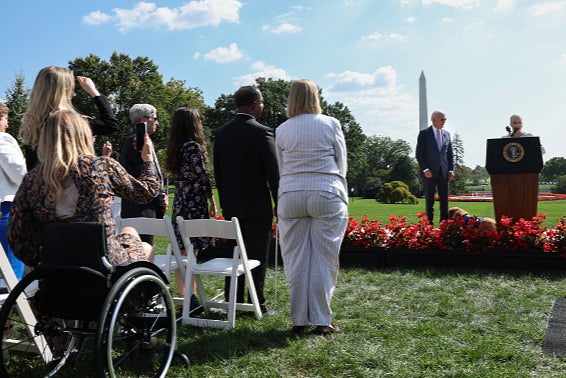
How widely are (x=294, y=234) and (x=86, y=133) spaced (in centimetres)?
191

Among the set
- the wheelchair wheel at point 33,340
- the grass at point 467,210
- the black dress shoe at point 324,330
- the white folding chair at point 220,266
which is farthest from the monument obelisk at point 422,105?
the wheelchair wheel at point 33,340

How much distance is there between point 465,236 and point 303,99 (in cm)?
365

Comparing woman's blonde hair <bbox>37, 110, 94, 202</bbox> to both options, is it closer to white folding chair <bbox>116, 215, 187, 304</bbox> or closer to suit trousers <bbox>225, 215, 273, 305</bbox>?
white folding chair <bbox>116, 215, 187, 304</bbox>

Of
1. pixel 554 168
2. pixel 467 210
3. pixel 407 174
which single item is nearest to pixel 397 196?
pixel 467 210

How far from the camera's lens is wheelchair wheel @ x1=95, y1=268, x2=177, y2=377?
2.74 metres

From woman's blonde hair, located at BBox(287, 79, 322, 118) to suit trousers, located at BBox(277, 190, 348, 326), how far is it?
70 centimetres

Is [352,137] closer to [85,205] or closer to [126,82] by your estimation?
[126,82]

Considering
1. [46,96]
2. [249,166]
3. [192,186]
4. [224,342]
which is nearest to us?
[46,96]

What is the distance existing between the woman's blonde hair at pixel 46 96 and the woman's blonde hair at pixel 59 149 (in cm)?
45

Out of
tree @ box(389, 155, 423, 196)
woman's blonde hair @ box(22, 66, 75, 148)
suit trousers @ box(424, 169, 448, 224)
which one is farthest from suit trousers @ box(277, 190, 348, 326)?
tree @ box(389, 155, 423, 196)

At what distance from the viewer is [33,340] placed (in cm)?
342

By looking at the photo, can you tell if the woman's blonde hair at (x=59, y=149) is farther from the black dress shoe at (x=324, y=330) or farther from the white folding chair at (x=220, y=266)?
the black dress shoe at (x=324, y=330)

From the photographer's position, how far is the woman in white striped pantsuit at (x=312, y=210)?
4301mm

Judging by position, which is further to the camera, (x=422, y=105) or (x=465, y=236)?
(x=422, y=105)
